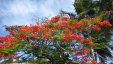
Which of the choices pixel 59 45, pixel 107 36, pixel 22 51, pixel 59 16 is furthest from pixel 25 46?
pixel 107 36

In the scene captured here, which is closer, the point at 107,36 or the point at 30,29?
the point at 30,29

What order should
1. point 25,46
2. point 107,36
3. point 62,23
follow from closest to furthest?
point 25,46, point 62,23, point 107,36

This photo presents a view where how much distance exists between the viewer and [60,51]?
93.1 ft

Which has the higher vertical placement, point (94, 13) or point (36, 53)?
point (94, 13)

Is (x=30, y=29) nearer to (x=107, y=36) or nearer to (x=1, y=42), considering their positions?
(x=1, y=42)

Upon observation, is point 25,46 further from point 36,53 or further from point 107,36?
point 107,36

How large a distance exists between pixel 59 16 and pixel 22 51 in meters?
4.57

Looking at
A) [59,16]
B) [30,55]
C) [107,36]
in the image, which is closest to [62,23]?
[59,16]

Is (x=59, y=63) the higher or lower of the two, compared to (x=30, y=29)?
lower

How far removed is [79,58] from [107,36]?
1251 centimetres

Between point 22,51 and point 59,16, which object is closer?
point 22,51

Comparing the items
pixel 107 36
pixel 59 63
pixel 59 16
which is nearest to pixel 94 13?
pixel 107 36

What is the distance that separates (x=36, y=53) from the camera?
28.0 m

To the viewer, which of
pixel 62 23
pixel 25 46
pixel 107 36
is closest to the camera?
pixel 25 46
